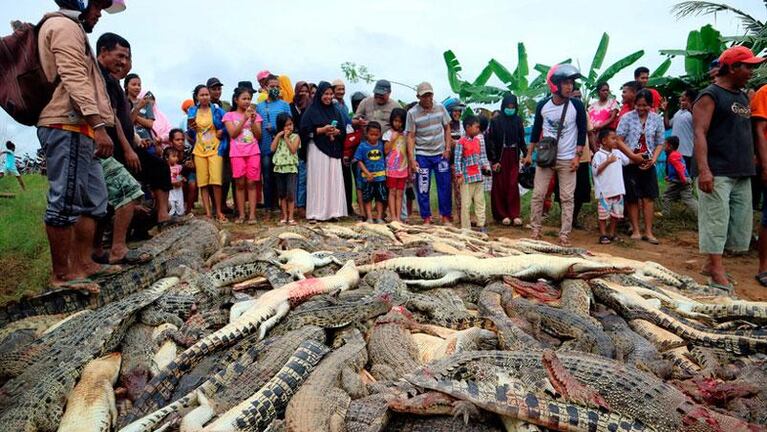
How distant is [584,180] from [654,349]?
19.0 ft

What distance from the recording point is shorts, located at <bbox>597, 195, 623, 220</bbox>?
7.54m

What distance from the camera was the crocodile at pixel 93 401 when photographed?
2.71 m

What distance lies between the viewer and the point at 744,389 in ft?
8.64

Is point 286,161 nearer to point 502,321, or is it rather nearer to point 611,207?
point 611,207

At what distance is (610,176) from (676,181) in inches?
81.9

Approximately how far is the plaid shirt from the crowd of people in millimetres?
19

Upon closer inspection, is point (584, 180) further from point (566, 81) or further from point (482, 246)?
point (482, 246)

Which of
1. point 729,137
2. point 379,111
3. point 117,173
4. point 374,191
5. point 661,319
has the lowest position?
point 661,319

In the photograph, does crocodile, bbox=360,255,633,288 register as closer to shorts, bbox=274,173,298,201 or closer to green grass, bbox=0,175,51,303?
green grass, bbox=0,175,51,303

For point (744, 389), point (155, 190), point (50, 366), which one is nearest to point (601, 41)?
point (155, 190)

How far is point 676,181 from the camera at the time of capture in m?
8.74

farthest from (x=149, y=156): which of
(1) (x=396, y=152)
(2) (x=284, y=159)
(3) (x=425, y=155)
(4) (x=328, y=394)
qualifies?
(4) (x=328, y=394)

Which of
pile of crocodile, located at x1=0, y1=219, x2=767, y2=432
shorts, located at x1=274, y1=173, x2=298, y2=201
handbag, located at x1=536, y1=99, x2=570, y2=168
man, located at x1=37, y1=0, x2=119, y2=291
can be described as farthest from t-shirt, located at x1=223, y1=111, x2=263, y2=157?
handbag, located at x1=536, y1=99, x2=570, y2=168

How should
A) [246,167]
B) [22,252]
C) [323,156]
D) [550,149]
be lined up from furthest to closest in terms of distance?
1. [323,156]
2. [246,167]
3. [550,149]
4. [22,252]
